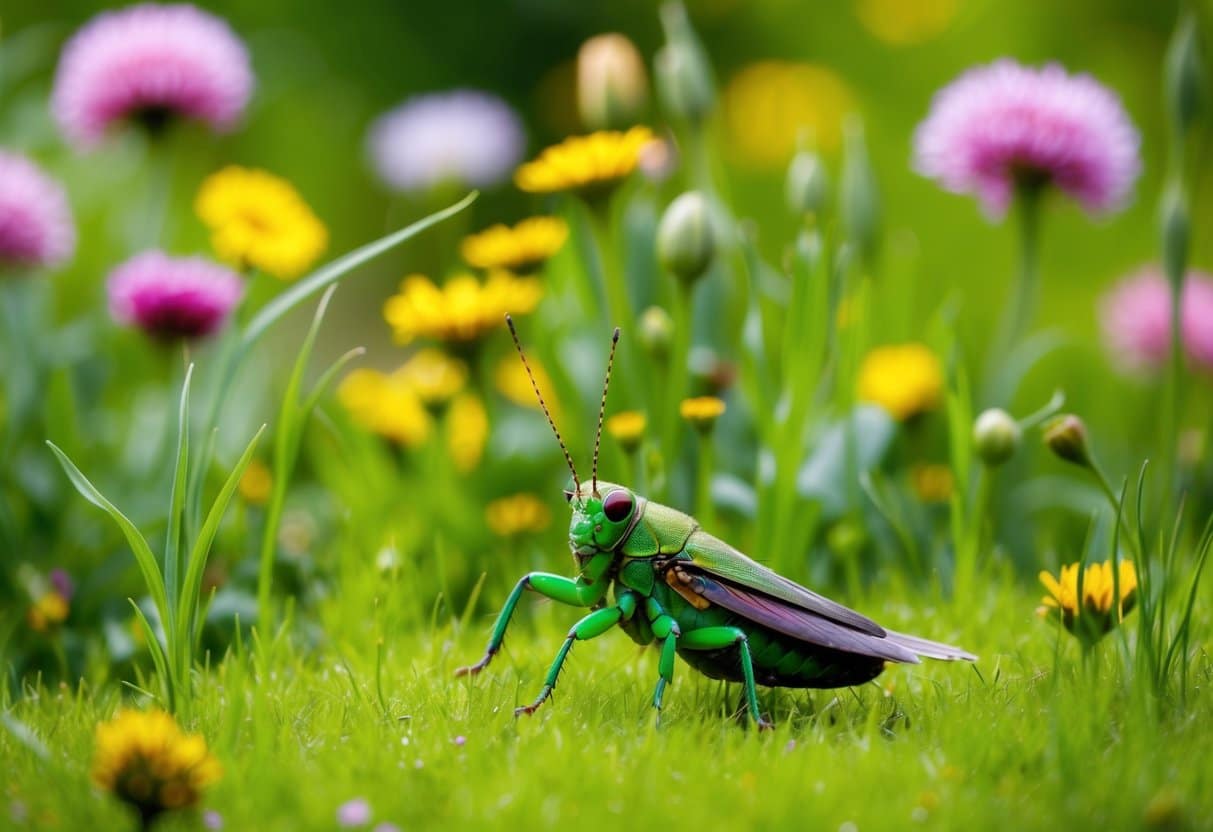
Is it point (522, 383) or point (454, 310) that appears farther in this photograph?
point (522, 383)

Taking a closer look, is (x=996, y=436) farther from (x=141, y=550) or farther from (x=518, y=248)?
(x=141, y=550)

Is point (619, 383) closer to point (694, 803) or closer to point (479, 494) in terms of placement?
point (479, 494)

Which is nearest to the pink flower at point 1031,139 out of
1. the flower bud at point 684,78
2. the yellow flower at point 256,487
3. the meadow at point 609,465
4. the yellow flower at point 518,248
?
the meadow at point 609,465

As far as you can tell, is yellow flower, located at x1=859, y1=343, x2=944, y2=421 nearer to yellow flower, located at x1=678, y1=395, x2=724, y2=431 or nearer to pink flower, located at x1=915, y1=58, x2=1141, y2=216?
pink flower, located at x1=915, y1=58, x2=1141, y2=216

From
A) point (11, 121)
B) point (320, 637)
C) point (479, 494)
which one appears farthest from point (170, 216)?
point (320, 637)

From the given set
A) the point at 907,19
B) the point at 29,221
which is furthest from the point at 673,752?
the point at 907,19

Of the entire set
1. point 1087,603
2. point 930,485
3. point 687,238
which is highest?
point 687,238
